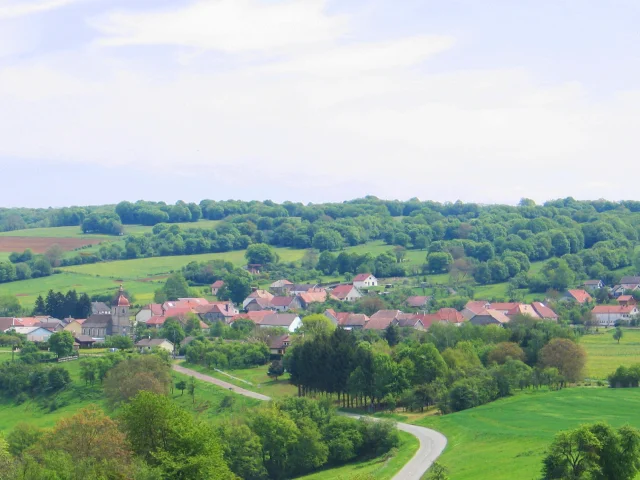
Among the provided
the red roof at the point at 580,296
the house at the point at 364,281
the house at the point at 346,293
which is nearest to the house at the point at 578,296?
the red roof at the point at 580,296

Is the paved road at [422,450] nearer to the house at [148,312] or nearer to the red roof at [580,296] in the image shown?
the house at [148,312]

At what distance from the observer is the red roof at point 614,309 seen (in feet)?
371

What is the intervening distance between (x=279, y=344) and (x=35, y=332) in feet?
106

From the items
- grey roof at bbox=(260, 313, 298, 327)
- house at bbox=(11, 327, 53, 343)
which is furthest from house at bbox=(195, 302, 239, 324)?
house at bbox=(11, 327, 53, 343)

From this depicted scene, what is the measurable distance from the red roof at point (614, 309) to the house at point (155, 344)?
163 feet

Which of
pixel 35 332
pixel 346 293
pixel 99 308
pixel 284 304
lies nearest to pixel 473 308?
pixel 346 293

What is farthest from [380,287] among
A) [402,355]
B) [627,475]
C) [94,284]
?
[627,475]

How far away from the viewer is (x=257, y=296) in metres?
132

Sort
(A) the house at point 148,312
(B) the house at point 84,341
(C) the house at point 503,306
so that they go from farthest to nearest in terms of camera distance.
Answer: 1. (A) the house at point 148,312
2. (C) the house at point 503,306
3. (B) the house at point 84,341

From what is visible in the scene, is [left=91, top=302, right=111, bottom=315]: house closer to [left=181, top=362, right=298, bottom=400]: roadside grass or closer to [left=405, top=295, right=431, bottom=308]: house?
[left=181, top=362, right=298, bottom=400]: roadside grass

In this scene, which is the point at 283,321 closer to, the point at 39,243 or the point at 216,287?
the point at 216,287

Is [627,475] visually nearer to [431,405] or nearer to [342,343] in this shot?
[431,405]

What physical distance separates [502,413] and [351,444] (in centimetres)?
1067

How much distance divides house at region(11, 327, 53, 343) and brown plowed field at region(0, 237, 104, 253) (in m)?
50.5
